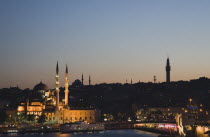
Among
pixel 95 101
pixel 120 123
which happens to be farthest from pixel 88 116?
pixel 95 101

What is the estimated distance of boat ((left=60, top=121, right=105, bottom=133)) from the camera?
48188mm

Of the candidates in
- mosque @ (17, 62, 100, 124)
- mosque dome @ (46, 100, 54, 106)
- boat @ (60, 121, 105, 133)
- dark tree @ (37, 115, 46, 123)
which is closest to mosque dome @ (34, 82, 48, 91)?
mosque @ (17, 62, 100, 124)

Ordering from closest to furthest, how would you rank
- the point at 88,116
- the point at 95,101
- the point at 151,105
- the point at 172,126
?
the point at 172,126 → the point at 88,116 → the point at 151,105 → the point at 95,101

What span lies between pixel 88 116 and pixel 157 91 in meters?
30.8

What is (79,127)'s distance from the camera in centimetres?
4934

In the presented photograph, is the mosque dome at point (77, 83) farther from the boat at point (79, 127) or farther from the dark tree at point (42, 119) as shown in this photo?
the boat at point (79, 127)

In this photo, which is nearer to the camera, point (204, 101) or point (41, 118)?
point (41, 118)

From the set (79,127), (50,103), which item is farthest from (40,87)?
(79,127)

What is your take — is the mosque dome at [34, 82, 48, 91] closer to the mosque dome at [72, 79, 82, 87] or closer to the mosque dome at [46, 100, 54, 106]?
the mosque dome at [46, 100, 54, 106]

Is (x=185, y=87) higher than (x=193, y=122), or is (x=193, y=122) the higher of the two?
(x=185, y=87)

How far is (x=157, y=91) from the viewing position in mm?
86375

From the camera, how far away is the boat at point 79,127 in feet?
158

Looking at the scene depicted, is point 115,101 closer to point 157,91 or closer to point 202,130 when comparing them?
point 157,91

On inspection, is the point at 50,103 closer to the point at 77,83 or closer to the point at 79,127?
the point at 79,127
